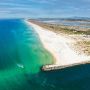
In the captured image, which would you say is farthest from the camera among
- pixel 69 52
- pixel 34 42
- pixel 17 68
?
pixel 34 42

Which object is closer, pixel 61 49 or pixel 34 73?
pixel 34 73

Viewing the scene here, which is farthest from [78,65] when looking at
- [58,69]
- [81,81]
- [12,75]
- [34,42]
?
[34,42]

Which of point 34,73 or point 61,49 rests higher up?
point 61,49

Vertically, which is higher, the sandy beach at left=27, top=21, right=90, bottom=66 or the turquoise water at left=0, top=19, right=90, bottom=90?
the sandy beach at left=27, top=21, right=90, bottom=66

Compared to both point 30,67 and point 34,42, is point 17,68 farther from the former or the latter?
point 34,42

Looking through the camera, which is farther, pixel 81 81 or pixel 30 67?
pixel 30 67

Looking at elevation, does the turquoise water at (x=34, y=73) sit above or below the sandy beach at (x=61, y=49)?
below

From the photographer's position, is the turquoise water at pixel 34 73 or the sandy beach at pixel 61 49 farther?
the sandy beach at pixel 61 49

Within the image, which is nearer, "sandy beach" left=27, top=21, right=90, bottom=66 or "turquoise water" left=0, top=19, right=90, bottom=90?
"turquoise water" left=0, top=19, right=90, bottom=90
